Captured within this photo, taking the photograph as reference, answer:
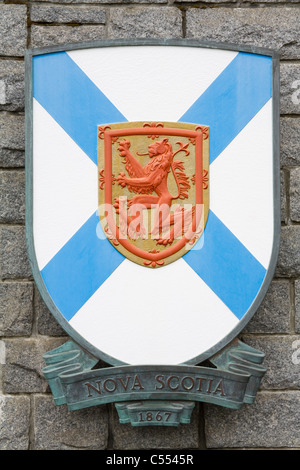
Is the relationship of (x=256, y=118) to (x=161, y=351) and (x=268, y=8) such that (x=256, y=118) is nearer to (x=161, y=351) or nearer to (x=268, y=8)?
(x=268, y=8)

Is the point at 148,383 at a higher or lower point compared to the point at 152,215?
lower

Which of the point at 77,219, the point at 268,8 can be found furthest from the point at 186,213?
the point at 268,8

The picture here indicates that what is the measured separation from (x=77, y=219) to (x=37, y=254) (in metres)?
0.14

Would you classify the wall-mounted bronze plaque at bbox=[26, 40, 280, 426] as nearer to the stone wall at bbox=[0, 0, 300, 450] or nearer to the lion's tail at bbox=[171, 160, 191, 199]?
the lion's tail at bbox=[171, 160, 191, 199]

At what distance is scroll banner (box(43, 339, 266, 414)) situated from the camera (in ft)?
5.40

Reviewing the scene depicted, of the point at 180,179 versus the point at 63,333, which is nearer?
the point at 180,179

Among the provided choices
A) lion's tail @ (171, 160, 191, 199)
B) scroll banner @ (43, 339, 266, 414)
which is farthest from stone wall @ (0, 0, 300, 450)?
lion's tail @ (171, 160, 191, 199)

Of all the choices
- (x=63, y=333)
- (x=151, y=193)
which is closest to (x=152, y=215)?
(x=151, y=193)

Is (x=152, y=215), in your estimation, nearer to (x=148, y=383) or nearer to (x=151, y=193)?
(x=151, y=193)

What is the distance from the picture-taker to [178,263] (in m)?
1.69

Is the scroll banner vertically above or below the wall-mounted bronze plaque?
below

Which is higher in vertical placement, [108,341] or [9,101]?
[9,101]

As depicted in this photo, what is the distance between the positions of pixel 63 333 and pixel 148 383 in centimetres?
31

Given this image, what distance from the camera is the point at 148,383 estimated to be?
1.65 m
